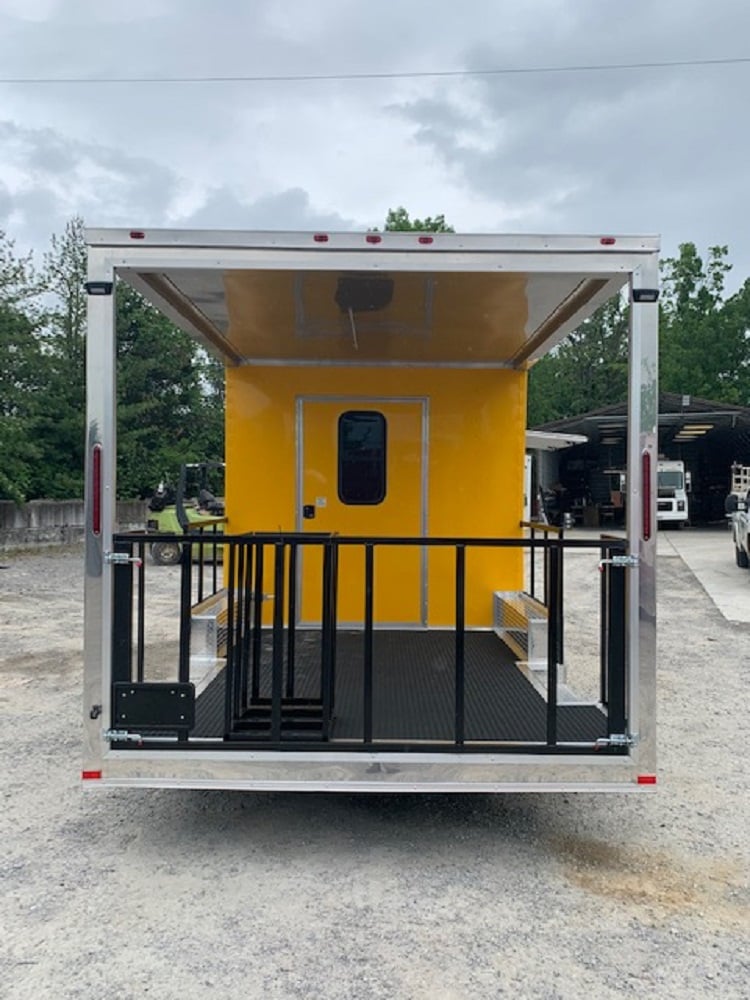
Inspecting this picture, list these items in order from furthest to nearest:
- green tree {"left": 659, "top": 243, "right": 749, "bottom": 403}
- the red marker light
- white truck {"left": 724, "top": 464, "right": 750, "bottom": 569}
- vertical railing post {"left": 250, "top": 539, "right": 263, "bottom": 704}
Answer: green tree {"left": 659, "top": 243, "right": 749, "bottom": 403} → white truck {"left": 724, "top": 464, "right": 750, "bottom": 569} → vertical railing post {"left": 250, "top": 539, "right": 263, "bottom": 704} → the red marker light

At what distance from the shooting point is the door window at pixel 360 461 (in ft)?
19.5

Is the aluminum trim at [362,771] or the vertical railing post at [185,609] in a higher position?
the vertical railing post at [185,609]

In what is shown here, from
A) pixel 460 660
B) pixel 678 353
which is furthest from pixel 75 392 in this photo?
pixel 678 353

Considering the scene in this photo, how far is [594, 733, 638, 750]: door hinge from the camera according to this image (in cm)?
317

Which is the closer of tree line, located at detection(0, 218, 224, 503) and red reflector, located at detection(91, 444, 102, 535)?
red reflector, located at detection(91, 444, 102, 535)

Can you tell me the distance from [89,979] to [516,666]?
9.72 feet

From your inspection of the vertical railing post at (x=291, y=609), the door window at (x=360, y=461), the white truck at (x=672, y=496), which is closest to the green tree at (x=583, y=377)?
the white truck at (x=672, y=496)

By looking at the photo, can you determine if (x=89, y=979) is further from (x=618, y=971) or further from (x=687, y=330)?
(x=687, y=330)

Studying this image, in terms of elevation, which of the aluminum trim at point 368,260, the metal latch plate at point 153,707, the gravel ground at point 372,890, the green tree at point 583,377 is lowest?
the gravel ground at point 372,890

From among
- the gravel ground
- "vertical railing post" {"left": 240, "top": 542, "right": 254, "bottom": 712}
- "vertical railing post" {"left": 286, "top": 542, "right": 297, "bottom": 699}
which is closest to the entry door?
"vertical railing post" {"left": 286, "top": 542, "right": 297, "bottom": 699}

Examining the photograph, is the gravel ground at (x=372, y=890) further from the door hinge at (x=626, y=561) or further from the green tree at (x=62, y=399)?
the green tree at (x=62, y=399)

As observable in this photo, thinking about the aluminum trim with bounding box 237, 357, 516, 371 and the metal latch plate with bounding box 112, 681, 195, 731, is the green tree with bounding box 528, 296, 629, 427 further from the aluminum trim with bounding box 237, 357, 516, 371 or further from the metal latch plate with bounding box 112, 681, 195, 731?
the metal latch plate with bounding box 112, 681, 195, 731

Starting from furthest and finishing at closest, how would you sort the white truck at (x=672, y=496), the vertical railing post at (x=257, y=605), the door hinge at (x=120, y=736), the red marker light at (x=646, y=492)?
the white truck at (x=672, y=496) < the vertical railing post at (x=257, y=605) < the door hinge at (x=120, y=736) < the red marker light at (x=646, y=492)

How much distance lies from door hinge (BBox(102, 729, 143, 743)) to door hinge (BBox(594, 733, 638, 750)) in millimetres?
1814
